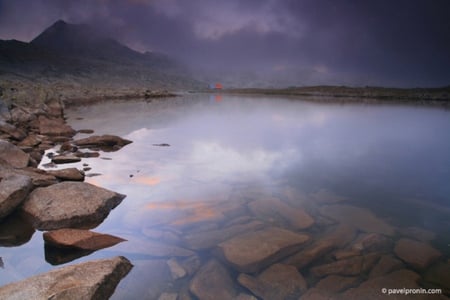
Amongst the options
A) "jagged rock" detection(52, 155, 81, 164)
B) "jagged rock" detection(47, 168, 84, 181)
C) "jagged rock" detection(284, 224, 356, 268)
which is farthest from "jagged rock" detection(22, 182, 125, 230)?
"jagged rock" detection(52, 155, 81, 164)

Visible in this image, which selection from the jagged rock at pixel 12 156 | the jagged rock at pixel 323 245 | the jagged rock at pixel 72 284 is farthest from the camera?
the jagged rock at pixel 12 156

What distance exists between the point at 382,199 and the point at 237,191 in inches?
165

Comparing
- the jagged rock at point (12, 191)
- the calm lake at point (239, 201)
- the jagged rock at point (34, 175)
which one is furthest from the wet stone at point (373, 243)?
the jagged rock at point (34, 175)

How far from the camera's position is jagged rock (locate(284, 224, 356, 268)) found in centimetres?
562

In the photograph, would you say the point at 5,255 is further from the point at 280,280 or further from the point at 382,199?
the point at 382,199

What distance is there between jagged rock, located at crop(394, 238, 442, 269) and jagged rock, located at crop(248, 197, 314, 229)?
A: 71.5 inches

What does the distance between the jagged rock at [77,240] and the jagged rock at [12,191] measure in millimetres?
1471

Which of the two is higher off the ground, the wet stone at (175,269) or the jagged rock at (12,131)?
the jagged rock at (12,131)

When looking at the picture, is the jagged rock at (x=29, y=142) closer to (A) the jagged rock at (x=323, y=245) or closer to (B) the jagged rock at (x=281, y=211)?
(B) the jagged rock at (x=281, y=211)

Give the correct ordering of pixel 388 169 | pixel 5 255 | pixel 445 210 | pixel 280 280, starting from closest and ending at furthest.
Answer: pixel 280 280 < pixel 5 255 < pixel 445 210 < pixel 388 169

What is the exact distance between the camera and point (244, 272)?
17.2 feet

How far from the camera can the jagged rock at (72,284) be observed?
385 cm

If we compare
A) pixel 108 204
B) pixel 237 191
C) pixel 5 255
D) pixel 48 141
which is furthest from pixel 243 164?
pixel 48 141

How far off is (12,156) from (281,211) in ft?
27.0
